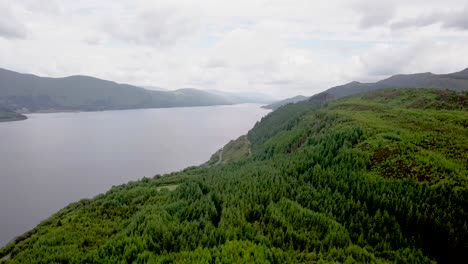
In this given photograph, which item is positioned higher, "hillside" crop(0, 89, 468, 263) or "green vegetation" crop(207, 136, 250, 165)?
"hillside" crop(0, 89, 468, 263)

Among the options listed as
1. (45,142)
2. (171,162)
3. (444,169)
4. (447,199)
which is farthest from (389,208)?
(45,142)

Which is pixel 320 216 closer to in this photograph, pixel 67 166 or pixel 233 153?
pixel 233 153

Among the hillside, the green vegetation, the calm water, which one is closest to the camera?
the hillside

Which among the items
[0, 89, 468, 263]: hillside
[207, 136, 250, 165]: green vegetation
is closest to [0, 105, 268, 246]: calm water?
[207, 136, 250, 165]: green vegetation

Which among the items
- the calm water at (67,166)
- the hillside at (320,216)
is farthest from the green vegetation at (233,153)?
the hillside at (320,216)

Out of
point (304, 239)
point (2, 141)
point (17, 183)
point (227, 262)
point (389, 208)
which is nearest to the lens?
point (227, 262)

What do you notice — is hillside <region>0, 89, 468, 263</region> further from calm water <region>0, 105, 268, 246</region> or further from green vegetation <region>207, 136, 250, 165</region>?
green vegetation <region>207, 136, 250, 165</region>

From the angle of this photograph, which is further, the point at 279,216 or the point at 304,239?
the point at 279,216

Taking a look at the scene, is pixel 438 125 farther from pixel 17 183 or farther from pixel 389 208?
pixel 17 183

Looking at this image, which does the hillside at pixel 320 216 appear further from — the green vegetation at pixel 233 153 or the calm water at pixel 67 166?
the green vegetation at pixel 233 153
